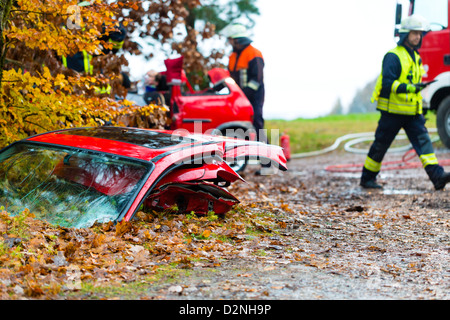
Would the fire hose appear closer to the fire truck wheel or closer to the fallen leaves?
the fire truck wheel

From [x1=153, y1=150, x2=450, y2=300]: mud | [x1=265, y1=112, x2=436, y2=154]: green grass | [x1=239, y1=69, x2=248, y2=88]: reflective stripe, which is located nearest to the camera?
[x1=153, y1=150, x2=450, y2=300]: mud

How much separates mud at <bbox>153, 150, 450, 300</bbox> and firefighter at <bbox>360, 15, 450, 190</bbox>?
20.5 inches

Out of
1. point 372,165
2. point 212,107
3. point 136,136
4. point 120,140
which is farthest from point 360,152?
point 120,140

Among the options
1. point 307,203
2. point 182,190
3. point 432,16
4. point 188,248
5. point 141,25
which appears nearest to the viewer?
point 188,248

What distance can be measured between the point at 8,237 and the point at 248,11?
1378 cm

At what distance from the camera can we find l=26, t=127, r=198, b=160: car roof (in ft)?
16.6

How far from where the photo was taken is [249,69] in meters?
10.5

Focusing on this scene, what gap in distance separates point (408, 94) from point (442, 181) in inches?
51.3

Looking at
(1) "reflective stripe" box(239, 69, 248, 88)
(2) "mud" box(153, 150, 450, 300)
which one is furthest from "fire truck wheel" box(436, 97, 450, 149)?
(1) "reflective stripe" box(239, 69, 248, 88)

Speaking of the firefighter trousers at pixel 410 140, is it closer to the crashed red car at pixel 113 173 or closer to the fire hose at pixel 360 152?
the fire hose at pixel 360 152

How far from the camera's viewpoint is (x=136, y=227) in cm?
480
